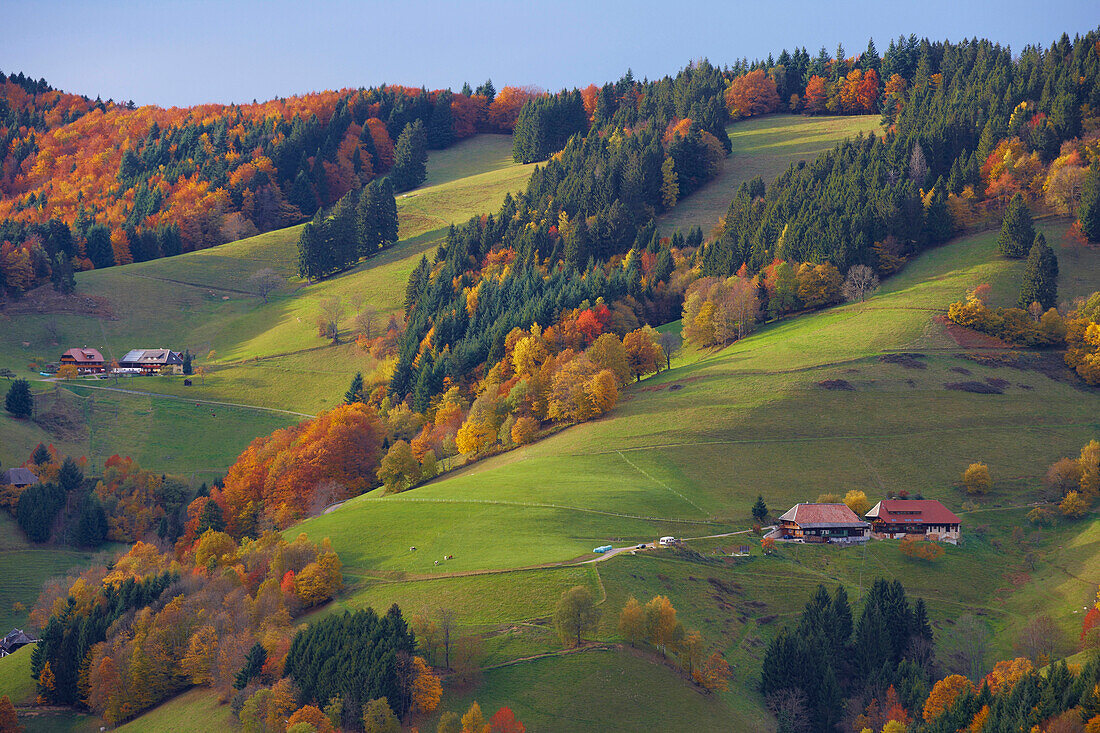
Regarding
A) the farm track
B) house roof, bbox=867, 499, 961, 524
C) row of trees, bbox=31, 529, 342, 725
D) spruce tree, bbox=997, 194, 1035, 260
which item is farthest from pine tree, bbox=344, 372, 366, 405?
spruce tree, bbox=997, 194, 1035, 260

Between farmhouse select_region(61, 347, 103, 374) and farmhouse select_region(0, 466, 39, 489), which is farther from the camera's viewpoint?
farmhouse select_region(61, 347, 103, 374)

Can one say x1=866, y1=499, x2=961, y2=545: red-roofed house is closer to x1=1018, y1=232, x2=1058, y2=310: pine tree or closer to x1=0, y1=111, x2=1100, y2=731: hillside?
x1=0, y1=111, x2=1100, y2=731: hillside

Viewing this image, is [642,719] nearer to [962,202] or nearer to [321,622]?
[321,622]

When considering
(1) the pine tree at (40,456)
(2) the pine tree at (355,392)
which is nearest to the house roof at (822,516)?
(2) the pine tree at (355,392)

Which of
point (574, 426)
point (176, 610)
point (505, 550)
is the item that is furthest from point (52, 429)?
point (505, 550)

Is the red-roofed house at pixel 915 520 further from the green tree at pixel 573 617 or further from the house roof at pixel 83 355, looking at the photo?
the house roof at pixel 83 355
